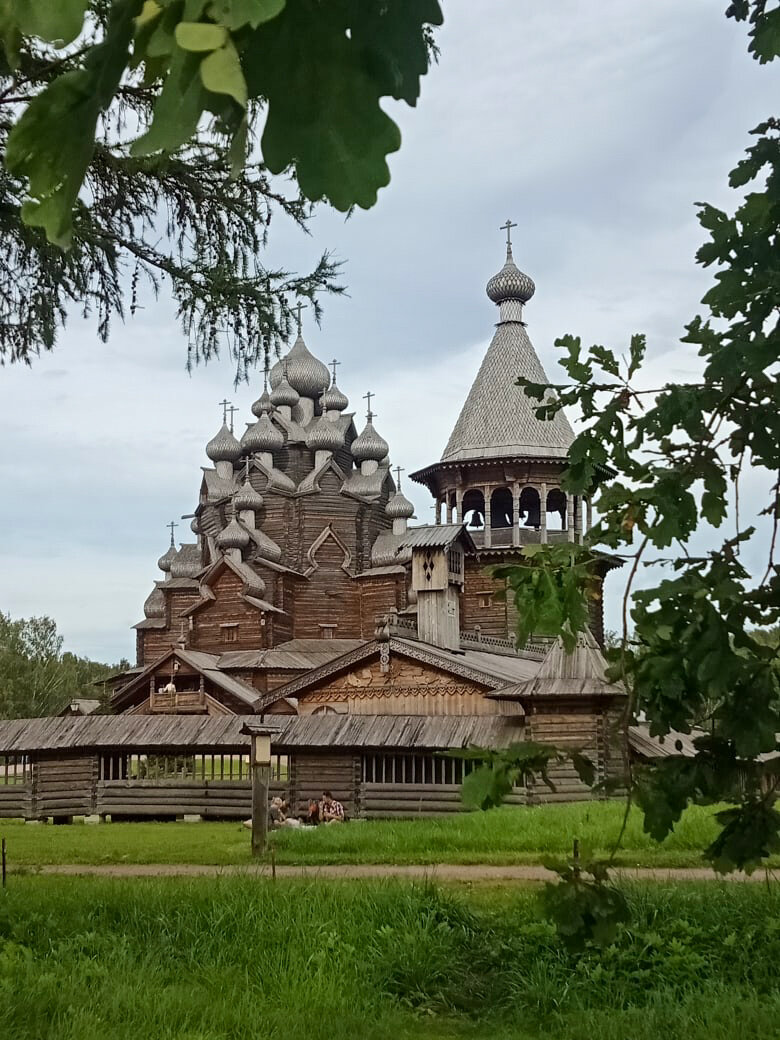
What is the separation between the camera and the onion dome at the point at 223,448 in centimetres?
3606

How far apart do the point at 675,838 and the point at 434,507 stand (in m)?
20.7

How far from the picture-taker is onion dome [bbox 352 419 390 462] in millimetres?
34188

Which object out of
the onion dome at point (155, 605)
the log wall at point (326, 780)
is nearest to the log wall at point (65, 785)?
the log wall at point (326, 780)

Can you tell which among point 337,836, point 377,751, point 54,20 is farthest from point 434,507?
point 54,20

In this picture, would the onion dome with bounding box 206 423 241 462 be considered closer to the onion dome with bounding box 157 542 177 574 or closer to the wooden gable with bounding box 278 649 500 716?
the onion dome with bounding box 157 542 177 574

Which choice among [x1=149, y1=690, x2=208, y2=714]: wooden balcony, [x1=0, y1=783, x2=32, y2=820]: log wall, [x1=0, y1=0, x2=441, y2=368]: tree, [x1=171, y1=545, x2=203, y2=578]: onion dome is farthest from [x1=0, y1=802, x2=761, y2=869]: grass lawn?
[x1=171, y1=545, x2=203, y2=578]: onion dome

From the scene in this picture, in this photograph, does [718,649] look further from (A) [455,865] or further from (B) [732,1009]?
(A) [455,865]

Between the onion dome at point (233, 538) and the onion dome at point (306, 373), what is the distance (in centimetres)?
648

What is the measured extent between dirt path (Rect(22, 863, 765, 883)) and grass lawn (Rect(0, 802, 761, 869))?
0.25 meters

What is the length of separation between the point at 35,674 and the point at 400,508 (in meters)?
19.5

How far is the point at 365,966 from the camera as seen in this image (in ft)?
19.5

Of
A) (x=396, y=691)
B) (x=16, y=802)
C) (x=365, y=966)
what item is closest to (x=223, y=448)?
(x=396, y=691)

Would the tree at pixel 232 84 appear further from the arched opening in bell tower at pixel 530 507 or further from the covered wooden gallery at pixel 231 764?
the arched opening in bell tower at pixel 530 507

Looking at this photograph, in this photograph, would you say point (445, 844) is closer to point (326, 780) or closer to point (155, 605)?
point (326, 780)
